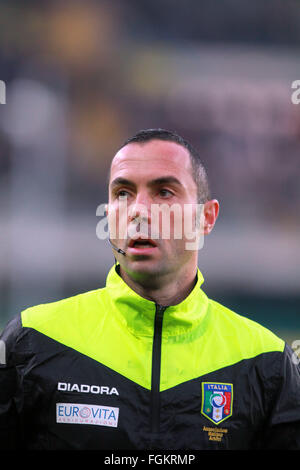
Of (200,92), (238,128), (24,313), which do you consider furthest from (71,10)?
(24,313)

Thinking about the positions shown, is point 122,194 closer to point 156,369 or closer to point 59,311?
point 59,311

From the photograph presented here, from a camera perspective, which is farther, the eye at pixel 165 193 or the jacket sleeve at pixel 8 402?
the eye at pixel 165 193

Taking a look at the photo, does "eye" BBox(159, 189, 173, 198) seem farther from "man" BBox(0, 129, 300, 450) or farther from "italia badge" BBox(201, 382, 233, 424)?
"italia badge" BBox(201, 382, 233, 424)

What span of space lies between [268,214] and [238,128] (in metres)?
0.57

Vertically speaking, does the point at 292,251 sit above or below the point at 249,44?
below

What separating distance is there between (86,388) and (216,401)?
11.9 inches

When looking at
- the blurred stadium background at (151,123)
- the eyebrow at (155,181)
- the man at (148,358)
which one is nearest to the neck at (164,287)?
the man at (148,358)

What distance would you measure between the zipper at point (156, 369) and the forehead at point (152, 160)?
1.07 ft

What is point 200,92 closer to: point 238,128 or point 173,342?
point 238,128

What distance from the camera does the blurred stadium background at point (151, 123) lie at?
3184 millimetres

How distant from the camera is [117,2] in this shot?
3324 mm

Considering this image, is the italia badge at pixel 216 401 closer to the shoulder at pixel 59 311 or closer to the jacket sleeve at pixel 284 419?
the jacket sleeve at pixel 284 419

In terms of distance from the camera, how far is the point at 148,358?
4.15 ft

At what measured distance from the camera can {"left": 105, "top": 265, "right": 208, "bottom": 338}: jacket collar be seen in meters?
1.30
